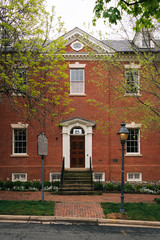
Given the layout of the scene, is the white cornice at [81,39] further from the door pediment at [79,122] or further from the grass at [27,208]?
the grass at [27,208]

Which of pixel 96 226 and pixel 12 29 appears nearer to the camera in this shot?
pixel 96 226

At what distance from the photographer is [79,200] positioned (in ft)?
38.9

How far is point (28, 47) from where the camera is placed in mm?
12352

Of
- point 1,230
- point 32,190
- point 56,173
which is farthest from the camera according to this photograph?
point 56,173

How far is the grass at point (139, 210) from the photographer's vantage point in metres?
9.09

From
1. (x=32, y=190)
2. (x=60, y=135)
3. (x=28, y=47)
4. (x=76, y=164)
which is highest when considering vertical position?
(x=28, y=47)

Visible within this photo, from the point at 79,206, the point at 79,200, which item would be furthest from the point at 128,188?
the point at 79,206

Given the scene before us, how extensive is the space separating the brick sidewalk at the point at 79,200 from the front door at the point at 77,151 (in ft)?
11.4

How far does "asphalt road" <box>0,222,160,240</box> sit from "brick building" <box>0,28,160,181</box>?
8.01 metres

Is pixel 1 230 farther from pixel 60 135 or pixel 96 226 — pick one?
pixel 60 135

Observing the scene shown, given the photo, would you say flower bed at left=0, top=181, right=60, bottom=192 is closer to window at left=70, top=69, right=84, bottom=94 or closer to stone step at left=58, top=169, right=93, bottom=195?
stone step at left=58, top=169, right=93, bottom=195

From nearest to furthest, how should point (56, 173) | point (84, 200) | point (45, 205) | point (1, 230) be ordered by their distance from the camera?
point (1, 230) < point (45, 205) < point (84, 200) < point (56, 173)

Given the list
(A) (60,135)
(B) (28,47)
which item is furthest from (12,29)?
(A) (60,135)

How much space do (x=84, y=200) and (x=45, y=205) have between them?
97.4 inches
